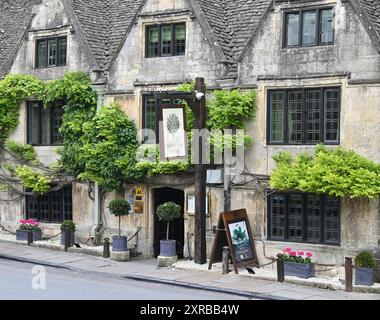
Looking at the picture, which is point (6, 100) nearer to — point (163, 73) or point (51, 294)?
point (163, 73)

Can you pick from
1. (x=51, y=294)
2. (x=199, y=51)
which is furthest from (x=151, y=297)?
(x=199, y=51)

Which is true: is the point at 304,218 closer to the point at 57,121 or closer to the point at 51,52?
the point at 57,121

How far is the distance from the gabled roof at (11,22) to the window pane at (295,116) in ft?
39.8

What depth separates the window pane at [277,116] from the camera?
22.7m

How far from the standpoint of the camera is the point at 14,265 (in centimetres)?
2352

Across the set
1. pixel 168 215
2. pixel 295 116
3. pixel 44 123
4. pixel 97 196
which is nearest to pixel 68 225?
pixel 97 196

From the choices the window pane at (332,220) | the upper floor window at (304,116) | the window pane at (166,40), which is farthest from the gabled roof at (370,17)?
the window pane at (166,40)

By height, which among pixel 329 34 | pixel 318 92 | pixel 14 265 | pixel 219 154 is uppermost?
pixel 329 34

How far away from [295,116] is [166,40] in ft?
17.7

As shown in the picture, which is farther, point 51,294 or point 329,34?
point 329,34

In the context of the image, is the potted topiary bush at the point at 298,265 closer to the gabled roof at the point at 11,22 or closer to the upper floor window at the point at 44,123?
the upper floor window at the point at 44,123

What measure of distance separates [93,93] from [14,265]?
261 inches

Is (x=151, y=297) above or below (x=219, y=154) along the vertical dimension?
below

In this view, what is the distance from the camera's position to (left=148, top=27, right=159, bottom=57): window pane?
25.3 metres
